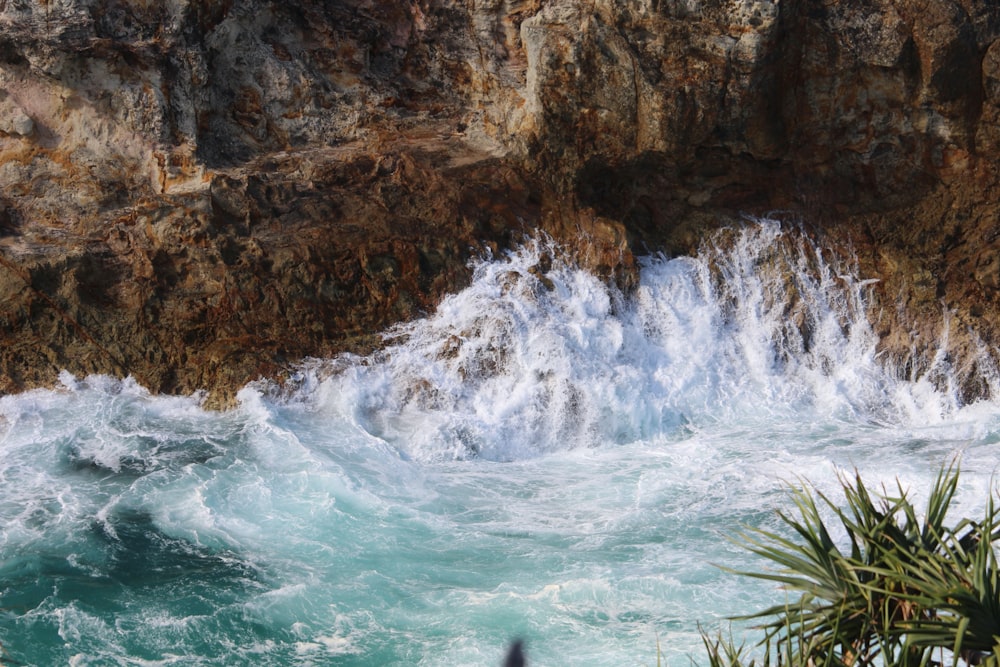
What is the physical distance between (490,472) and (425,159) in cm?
450

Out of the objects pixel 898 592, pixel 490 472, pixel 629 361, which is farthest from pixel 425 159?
pixel 898 592

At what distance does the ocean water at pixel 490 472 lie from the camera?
9.43 metres

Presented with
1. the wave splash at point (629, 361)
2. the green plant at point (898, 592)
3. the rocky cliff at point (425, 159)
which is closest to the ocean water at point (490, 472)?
the wave splash at point (629, 361)

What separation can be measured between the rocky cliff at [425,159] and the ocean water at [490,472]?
50 cm

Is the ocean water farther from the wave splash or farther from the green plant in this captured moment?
the green plant

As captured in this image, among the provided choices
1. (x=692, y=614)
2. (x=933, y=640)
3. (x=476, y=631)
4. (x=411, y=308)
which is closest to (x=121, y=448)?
(x=411, y=308)

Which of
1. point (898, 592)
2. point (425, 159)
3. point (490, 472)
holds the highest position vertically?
point (425, 159)

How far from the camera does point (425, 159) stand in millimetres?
14758

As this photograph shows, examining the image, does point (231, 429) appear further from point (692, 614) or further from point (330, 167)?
point (692, 614)

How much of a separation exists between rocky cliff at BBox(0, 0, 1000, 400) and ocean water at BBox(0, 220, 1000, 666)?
19.6 inches

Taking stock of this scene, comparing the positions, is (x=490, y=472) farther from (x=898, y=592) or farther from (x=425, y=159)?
(x=898, y=592)

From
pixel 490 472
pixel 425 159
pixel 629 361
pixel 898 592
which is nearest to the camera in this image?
pixel 898 592

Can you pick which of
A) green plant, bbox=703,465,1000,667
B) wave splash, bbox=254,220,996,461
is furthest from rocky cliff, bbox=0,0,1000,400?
green plant, bbox=703,465,1000,667

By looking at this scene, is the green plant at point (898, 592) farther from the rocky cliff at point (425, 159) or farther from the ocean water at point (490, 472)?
the rocky cliff at point (425, 159)
